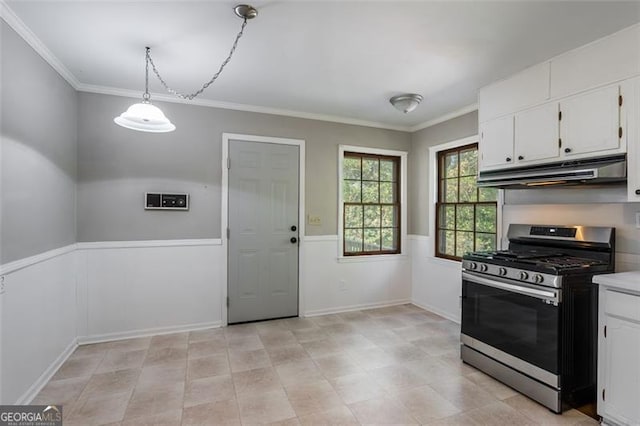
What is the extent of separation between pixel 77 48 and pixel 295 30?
1.69m

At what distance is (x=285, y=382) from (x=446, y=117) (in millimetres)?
3446

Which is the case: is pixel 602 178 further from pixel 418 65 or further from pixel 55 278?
pixel 55 278

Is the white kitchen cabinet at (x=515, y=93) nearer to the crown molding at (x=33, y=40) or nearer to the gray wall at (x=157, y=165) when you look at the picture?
the gray wall at (x=157, y=165)

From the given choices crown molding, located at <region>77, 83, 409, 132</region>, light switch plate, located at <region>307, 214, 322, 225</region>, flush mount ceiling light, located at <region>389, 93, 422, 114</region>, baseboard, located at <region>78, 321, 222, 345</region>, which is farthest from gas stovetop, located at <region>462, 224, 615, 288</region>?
baseboard, located at <region>78, 321, 222, 345</region>

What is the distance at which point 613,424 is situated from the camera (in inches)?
76.6

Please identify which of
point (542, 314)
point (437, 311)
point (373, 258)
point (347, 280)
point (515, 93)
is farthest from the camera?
point (373, 258)

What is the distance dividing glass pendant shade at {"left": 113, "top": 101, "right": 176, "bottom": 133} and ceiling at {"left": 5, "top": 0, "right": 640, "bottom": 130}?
498 mm

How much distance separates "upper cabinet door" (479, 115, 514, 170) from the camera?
2.80 metres

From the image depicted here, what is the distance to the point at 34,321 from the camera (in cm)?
230

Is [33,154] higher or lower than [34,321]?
higher

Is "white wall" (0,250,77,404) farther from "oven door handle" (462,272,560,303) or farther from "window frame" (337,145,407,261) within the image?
"oven door handle" (462,272,560,303)

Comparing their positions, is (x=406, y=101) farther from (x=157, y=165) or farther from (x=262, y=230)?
(x=157, y=165)

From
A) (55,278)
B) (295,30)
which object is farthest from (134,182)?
(295,30)

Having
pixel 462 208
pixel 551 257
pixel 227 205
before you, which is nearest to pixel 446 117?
pixel 462 208
